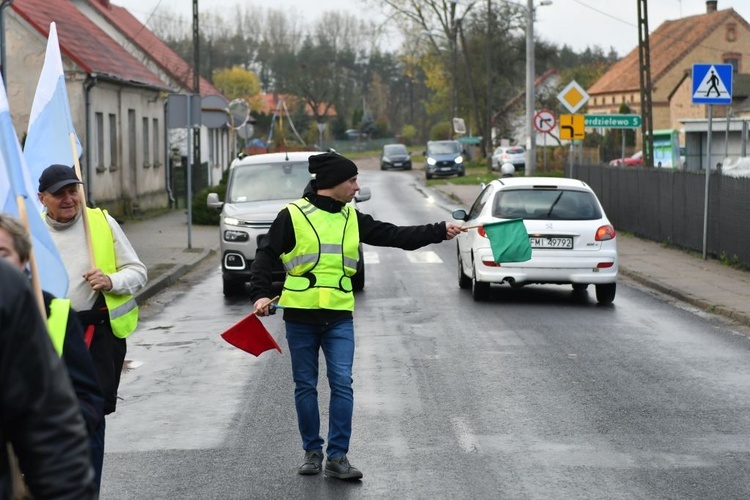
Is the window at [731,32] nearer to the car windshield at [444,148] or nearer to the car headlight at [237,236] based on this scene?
the car windshield at [444,148]

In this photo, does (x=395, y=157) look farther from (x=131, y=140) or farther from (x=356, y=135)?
(x=356, y=135)

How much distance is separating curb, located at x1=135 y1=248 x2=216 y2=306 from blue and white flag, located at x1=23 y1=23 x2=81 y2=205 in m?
10.2

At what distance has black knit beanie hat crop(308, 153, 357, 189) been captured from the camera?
7.08m

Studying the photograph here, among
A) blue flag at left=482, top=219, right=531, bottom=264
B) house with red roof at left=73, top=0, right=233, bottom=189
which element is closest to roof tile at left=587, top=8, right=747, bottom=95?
house with red roof at left=73, top=0, right=233, bottom=189

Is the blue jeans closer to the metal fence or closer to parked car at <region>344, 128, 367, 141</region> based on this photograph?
the metal fence

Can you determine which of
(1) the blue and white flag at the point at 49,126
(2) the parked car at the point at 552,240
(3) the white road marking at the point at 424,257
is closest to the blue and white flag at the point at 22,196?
(1) the blue and white flag at the point at 49,126

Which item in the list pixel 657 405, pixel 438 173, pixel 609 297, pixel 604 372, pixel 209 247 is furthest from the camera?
pixel 438 173

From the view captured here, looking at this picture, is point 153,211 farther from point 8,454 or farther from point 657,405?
point 8,454

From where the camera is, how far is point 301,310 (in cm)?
709

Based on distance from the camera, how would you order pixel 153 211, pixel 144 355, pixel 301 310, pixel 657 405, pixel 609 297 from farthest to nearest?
pixel 153 211 < pixel 609 297 < pixel 144 355 < pixel 657 405 < pixel 301 310

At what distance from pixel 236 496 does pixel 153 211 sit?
33312 millimetres

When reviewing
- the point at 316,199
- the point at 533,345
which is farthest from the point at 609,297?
the point at 316,199

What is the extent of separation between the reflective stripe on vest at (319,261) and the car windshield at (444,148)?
58.2 metres

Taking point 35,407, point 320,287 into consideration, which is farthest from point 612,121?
point 35,407
